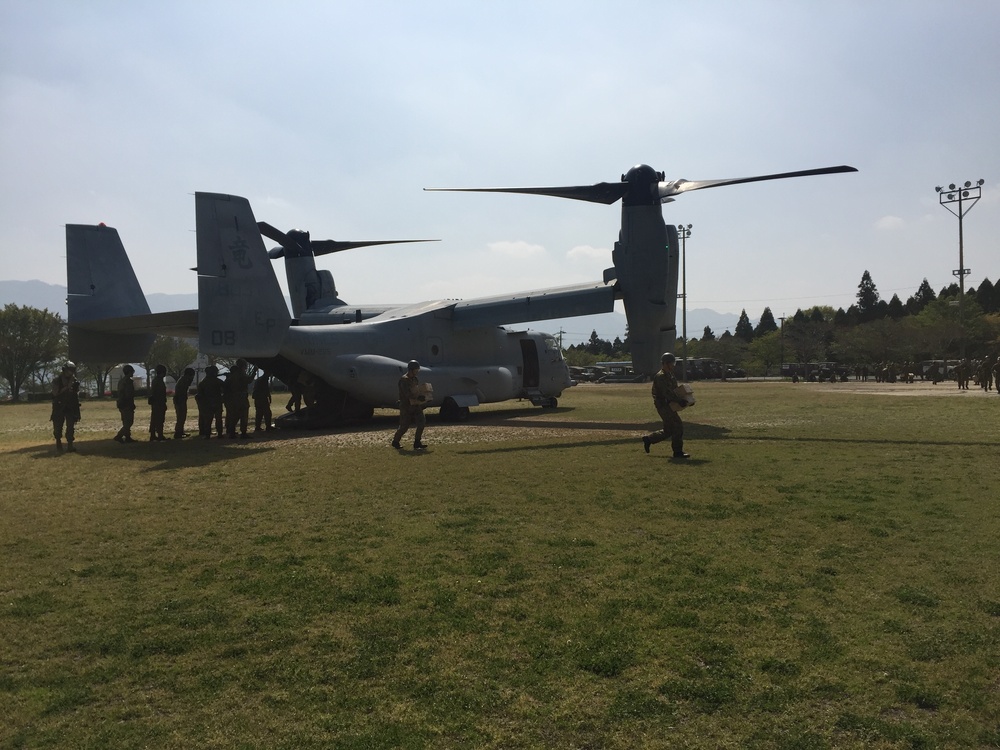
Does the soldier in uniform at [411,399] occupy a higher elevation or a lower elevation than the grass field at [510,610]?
higher

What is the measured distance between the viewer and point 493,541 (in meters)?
7.20

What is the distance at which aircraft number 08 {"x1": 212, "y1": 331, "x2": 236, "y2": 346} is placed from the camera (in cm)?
1608

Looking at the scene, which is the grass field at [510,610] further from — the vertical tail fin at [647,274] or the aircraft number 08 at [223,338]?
the vertical tail fin at [647,274]

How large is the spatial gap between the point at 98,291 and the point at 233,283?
542 centimetres

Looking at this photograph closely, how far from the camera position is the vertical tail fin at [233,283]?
52.3 feet

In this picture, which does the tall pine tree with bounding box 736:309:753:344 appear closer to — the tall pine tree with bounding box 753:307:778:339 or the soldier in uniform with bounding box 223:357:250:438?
the tall pine tree with bounding box 753:307:778:339

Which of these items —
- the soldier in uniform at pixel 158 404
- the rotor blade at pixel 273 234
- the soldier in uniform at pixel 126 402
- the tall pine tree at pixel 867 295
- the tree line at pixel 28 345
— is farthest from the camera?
the tall pine tree at pixel 867 295

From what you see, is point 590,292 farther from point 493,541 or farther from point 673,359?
point 493,541

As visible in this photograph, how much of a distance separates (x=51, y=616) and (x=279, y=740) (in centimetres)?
276

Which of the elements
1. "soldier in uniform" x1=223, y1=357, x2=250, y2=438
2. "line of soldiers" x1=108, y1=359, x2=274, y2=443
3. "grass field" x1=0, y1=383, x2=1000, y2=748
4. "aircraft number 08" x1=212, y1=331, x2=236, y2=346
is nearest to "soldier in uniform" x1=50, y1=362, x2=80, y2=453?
"line of soldiers" x1=108, y1=359, x2=274, y2=443

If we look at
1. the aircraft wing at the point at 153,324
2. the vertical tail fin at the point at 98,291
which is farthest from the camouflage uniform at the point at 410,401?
the vertical tail fin at the point at 98,291

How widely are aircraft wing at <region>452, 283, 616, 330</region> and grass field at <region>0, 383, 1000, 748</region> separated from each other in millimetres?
9521

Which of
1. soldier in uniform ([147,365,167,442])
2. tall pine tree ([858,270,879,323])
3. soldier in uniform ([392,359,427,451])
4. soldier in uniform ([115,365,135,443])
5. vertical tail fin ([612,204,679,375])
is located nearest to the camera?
soldier in uniform ([392,359,427,451])

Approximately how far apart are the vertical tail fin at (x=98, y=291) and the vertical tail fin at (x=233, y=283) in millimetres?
4482
